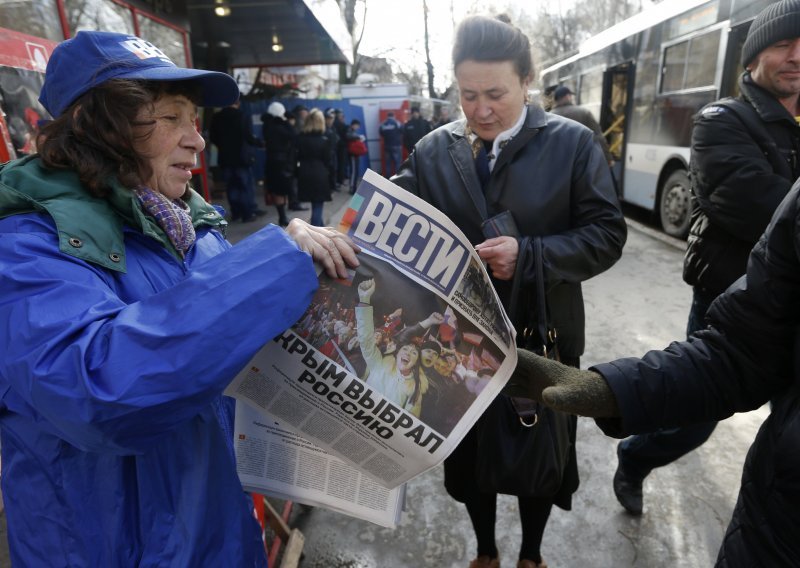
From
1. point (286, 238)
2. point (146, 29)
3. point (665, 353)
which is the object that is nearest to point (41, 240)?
point (286, 238)

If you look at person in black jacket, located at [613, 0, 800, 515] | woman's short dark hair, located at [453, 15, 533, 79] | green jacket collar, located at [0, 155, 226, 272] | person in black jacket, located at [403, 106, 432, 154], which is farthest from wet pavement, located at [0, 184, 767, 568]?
person in black jacket, located at [403, 106, 432, 154]

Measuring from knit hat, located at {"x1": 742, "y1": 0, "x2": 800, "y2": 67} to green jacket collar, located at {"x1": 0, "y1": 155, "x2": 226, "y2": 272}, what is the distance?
2.10m

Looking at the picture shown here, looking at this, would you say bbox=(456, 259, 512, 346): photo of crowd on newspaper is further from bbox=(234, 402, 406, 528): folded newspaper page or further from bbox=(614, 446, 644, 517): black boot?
bbox=(614, 446, 644, 517): black boot

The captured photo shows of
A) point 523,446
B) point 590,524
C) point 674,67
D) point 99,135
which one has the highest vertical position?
point 674,67

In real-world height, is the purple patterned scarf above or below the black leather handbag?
above

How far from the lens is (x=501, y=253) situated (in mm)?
1435

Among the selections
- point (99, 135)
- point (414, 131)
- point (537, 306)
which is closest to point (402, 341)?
point (537, 306)

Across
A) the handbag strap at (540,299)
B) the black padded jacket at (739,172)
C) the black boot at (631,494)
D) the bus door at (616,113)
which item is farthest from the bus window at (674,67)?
the handbag strap at (540,299)

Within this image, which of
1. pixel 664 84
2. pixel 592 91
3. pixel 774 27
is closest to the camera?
pixel 774 27

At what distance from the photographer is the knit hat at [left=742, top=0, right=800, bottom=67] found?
180cm

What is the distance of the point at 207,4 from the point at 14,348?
725 cm

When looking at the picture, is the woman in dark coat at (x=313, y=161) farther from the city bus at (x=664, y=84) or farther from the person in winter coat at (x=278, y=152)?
the city bus at (x=664, y=84)

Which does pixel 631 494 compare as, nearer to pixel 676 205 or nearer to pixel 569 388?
pixel 569 388

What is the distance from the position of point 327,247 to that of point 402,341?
9.6 inches
